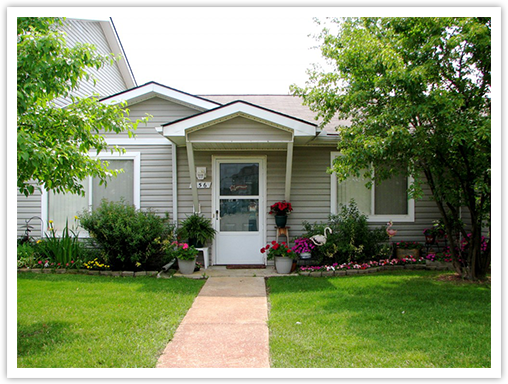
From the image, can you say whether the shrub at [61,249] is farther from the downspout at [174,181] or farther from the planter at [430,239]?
the planter at [430,239]

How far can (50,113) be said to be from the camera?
4516mm

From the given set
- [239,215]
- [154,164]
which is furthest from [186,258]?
[154,164]

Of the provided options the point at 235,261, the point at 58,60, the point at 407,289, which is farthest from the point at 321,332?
the point at 235,261

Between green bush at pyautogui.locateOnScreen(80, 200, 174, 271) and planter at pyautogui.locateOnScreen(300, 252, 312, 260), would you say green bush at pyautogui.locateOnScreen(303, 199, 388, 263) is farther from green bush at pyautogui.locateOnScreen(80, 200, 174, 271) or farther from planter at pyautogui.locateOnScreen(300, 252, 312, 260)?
green bush at pyautogui.locateOnScreen(80, 200, 174, 271)

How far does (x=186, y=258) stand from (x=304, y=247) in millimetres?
2331

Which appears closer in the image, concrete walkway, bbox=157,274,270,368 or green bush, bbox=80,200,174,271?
concrete walkway, bbox=157,274,270,368

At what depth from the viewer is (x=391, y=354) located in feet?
12.2

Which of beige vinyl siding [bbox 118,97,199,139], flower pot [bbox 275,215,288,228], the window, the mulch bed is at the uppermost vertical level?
beige vinyl siding [bbox 118,97,199,139]

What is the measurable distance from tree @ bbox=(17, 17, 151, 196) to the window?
→ 3908mm

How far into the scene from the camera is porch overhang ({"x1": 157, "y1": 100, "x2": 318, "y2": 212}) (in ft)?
23.9

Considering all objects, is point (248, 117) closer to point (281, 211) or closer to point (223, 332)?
point (281, 211)

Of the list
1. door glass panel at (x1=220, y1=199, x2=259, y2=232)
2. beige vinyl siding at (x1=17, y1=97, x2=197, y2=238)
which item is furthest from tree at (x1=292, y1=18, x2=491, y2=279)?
beige vinyl siding at (x1=17, y1=97, x2=197, y2=238)

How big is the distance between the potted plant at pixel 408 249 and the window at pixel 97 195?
→ 561cm
